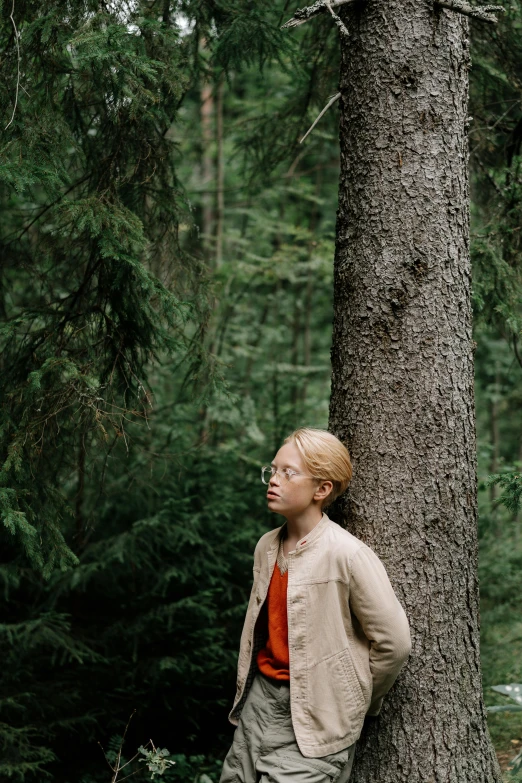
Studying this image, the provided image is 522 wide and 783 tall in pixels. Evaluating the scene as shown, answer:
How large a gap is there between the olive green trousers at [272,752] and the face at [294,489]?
781 mm

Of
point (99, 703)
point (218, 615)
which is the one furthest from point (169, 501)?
point (99, 703)

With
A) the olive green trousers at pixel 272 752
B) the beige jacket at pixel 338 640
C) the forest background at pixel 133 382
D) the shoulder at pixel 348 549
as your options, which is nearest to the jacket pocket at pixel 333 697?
the beige jacket at pixel 338 640

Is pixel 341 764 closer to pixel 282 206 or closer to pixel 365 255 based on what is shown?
pixel 365 255

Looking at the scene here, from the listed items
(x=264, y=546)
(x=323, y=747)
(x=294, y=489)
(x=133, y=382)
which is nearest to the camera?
(x=323, y=747)

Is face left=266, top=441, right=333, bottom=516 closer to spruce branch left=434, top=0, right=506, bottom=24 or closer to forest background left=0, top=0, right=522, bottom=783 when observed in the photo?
forest background left=0, top=0, right=522, bottom=783

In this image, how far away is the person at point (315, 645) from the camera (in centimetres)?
297

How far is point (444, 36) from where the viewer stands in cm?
349

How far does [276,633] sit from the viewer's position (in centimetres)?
318

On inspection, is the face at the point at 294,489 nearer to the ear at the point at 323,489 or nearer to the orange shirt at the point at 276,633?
the ear at the point at 323,489

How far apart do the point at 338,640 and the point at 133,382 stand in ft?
7.82

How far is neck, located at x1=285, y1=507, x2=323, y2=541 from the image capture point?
3225 millimetres

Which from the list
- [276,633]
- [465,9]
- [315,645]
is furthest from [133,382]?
[465,9]

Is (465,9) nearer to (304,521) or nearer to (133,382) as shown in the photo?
(304,521)

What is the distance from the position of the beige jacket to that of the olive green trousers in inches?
2.6
